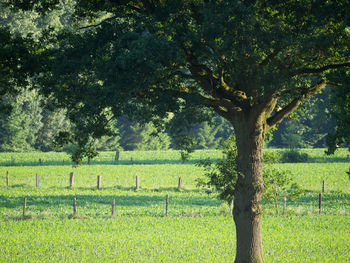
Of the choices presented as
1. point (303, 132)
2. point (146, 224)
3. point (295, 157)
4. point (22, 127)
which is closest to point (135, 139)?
point (22, 127)

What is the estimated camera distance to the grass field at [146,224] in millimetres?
19844

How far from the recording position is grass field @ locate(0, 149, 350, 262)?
19844mm

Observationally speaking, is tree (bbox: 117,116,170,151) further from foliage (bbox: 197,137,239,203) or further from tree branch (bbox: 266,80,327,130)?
tree branch (bbox: 266,80,327,130)

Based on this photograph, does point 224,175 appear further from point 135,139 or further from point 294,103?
point 135,139

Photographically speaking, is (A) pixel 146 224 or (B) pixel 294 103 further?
(A) pixel 146 224

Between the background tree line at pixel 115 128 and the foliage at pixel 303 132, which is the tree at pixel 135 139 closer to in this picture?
the background tree line at pixel 115 128

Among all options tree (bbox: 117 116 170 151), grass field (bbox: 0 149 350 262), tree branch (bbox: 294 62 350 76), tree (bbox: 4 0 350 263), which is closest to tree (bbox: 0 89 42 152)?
tree (bbox: 117 116 170 151)

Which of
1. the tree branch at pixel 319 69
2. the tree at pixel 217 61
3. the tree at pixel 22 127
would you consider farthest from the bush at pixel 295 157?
the tree branch at pixel 319 69

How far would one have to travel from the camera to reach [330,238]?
23.5m

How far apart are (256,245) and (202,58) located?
564cm

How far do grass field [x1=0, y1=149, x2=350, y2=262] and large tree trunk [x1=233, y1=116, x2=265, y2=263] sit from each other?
2.35 m

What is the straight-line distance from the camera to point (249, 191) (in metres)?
15.7

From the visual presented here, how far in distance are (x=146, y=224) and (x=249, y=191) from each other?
39.0 ft

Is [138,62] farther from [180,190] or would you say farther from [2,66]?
[180,190]
